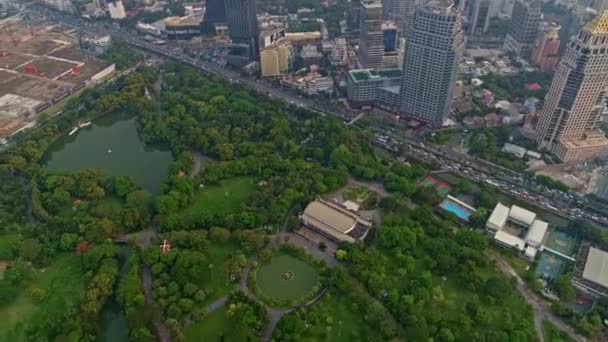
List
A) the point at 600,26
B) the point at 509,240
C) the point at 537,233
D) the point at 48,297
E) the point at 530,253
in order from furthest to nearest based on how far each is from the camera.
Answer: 1. the point at 600,26
2. the point at 537,233
3. the point at 509,240
4. the point at 530,253
5. the point at 48,297

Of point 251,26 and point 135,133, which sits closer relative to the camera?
point 135,133

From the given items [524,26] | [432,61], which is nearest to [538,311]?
[432,61]

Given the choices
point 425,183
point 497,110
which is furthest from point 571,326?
point 497,110

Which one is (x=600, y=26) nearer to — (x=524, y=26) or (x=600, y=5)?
(x=524, y=26)

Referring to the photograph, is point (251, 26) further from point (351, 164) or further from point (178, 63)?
point (351, 164)

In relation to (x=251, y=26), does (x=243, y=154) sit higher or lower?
lower

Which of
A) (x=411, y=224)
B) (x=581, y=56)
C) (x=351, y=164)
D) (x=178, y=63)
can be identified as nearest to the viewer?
(x=411, y=224)

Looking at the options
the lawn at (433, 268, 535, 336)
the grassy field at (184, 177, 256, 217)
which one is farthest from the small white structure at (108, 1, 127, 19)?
the lawn at (433, 268, 535, 336)
